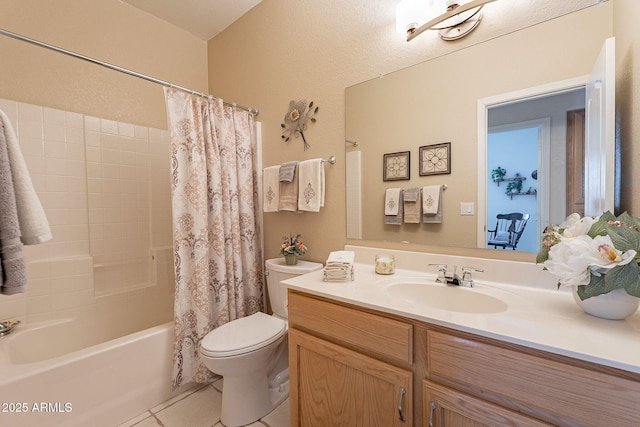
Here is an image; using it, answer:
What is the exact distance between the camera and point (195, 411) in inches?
59.3

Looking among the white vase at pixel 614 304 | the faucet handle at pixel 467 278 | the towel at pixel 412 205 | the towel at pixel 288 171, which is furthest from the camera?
the towel at pixel 288 171

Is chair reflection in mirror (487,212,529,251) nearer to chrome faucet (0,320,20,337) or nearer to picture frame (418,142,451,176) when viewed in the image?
picture frame (418,142,451,176)

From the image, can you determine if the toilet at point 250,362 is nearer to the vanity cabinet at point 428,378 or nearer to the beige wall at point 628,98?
the vanity cabinet at point 428,378

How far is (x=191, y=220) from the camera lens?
1.60 m

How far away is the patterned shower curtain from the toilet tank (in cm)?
26

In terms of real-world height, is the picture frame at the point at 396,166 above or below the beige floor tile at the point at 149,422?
above

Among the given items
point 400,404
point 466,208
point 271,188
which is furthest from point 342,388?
point 271,188

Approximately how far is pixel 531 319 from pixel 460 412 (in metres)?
0.34

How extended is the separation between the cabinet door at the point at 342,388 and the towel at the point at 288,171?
0.95 meters

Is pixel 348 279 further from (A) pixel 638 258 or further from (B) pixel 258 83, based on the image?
(B) pixel 258 83

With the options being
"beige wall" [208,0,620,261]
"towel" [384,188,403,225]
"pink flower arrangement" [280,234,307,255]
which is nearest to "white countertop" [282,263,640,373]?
"beige wall" [208,0,620,261]

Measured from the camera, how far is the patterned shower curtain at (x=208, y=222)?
158 cm

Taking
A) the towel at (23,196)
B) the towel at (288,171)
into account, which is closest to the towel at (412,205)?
the towel at (288,171)

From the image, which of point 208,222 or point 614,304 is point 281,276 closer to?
point 208,222
